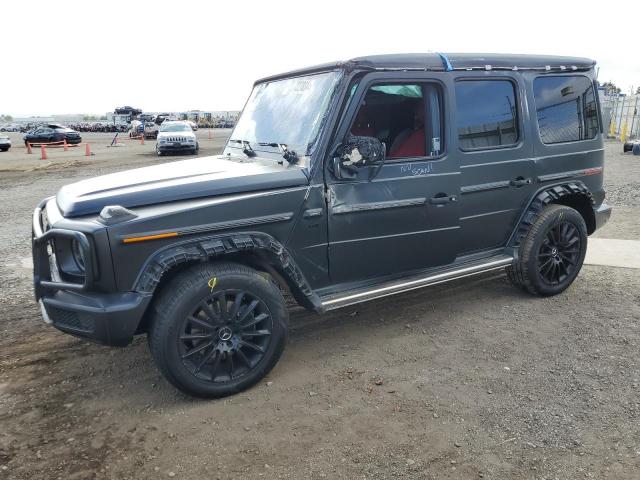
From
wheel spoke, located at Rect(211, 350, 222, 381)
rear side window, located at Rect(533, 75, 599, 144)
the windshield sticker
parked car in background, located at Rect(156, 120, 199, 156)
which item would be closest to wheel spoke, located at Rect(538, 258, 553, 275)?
rear side window, located at Rect(533, 75, 599, 144)

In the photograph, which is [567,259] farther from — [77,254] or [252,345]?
[77,254]

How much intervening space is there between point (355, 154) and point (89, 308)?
1948 mm

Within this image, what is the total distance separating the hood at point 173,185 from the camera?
3197 mm

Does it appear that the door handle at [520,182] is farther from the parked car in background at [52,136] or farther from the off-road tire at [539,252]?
the parked car in background at [52,136]

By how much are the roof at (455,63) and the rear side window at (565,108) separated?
0.44ft

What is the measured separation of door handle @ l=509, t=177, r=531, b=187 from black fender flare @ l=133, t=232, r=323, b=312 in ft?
7.07

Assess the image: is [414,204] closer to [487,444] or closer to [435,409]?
[435,409]

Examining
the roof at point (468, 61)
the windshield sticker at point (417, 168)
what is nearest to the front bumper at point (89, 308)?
the windshield sticker at point (417, 168)

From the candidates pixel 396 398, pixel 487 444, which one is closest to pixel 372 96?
pixel 396 398

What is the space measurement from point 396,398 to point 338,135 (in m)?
1.82

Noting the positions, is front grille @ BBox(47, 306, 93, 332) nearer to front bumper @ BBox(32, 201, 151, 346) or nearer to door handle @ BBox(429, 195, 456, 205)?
front bumper @ BBox(32, 201, 151, 346)

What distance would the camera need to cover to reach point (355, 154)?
11.6 feet

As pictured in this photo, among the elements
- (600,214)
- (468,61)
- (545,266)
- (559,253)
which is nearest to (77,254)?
(468,61)

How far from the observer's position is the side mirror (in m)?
3.52
